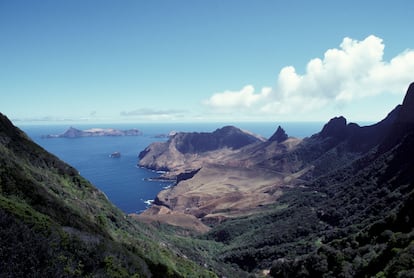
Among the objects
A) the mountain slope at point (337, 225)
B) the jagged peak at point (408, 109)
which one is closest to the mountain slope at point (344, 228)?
the mountain slope at point (337, 225)

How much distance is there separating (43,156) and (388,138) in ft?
451

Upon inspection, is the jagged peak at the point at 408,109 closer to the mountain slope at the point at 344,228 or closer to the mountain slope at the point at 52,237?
the mountain slope at the point at 344,228

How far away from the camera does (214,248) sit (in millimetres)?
118000

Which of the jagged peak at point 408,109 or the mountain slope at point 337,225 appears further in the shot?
the jagged peak at point 408,109

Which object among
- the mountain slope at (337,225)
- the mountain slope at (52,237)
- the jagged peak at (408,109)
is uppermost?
the jagged peak at (408,109)

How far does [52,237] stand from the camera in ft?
92.6

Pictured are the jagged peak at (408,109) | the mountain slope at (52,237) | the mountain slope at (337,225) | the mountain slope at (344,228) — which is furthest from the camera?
the jagged peak at (408,109)

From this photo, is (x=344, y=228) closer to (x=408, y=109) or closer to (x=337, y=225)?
(x=337, y=225)

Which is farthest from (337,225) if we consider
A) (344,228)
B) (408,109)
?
(408,109)

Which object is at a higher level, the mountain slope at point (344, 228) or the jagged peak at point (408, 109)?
the jagged peak at point (408, 109)

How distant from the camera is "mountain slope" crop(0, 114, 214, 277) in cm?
2350

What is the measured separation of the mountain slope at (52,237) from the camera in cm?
2350

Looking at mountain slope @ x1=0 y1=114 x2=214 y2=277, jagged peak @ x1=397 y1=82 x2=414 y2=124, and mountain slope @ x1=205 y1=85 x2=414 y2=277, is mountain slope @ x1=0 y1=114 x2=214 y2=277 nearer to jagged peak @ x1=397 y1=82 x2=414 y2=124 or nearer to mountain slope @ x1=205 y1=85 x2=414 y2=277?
mountain slope @ x1=205 y1=85 x2=414 y2=277

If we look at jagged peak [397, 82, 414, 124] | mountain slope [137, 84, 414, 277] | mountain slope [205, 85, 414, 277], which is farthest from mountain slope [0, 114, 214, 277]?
jagged peak [397, 82, 414, 124]
